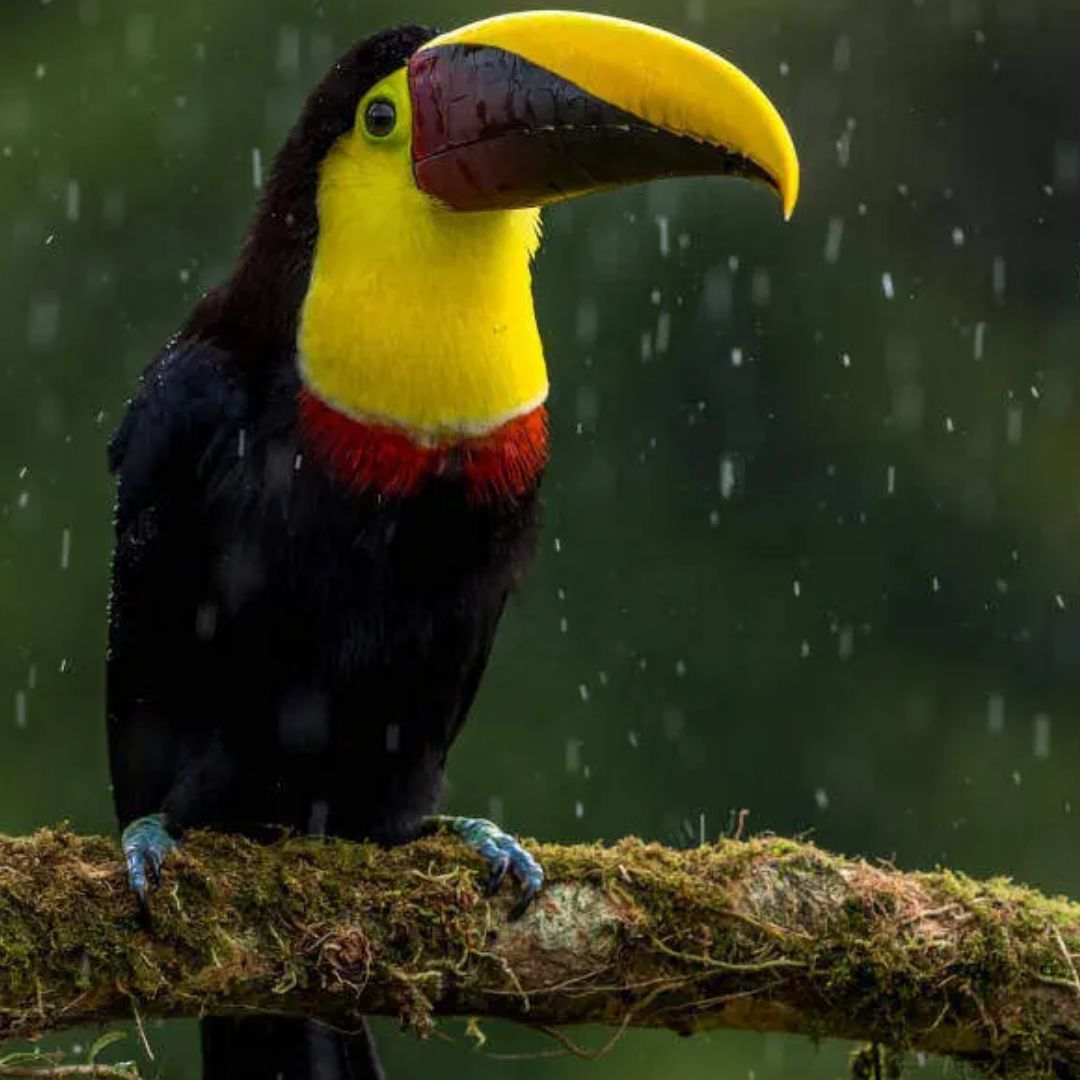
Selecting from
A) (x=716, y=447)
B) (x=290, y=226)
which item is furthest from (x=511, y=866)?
(x=716, y=447)

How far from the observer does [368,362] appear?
176 inches

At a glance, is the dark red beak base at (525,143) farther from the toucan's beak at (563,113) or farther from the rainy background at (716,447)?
the rainy background at (716,447)

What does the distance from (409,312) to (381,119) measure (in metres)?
0.34

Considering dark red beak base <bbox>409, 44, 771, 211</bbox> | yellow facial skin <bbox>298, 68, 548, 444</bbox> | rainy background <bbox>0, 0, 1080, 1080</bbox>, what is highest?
dark red beak base <bbox>409, 44, 771, 211</bbox>

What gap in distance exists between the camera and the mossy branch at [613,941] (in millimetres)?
4117

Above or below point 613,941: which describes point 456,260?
above

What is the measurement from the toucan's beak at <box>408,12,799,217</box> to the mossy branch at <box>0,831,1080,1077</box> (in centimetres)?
99

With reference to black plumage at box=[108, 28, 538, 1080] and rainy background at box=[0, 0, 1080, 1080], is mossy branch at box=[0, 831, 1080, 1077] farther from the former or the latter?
rainy background at box=[0, 0, 1080, 1080]

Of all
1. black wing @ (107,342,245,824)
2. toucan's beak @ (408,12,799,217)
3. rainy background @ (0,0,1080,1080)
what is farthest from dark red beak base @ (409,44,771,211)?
rainy background @ (0,0,1080,1080)

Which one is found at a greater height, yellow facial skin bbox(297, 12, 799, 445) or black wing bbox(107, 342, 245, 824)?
yellow facial skin bbox(297, 12, 799, 445)

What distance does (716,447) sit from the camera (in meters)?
9.89

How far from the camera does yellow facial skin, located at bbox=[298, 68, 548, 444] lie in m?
4.48

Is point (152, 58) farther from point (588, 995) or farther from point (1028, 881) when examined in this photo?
point (588, 995)

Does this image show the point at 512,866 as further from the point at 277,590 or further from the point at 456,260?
the point at 456,260
